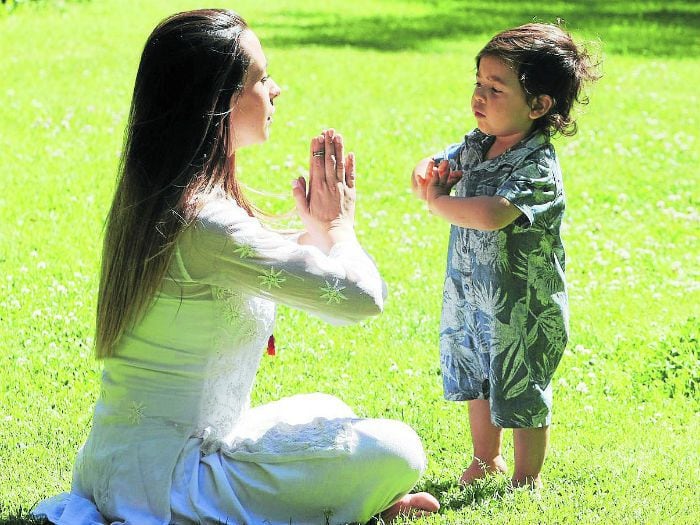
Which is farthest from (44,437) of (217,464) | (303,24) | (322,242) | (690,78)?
(303,24)

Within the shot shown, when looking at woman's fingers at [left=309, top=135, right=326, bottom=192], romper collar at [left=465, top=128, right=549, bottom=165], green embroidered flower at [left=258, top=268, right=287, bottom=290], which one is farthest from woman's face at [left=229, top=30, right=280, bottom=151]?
romper collar at [left=465, top=128, right=549, bottom=165]

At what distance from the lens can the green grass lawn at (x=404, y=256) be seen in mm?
4664

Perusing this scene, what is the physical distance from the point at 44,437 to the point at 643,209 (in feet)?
17.6

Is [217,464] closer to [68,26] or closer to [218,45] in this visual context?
[218,45]

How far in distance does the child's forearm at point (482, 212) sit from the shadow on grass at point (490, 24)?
436 inches

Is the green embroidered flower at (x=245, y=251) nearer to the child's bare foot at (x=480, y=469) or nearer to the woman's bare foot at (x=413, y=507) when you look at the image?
the woman's bare foot at (x=413, y=507)

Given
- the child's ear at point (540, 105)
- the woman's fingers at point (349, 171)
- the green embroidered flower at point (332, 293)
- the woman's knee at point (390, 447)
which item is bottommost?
the woman's knee at point (390, 447)

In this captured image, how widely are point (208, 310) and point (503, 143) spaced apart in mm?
1356

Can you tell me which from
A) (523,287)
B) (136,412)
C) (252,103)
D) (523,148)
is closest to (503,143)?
(523,148)

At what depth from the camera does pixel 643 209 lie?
8656mm

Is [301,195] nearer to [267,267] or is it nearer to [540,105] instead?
[267,267]

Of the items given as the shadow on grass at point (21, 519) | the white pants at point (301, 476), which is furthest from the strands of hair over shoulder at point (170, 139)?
the shadow on grass at point (21, 519)

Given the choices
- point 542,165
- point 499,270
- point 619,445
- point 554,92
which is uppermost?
point 554,92

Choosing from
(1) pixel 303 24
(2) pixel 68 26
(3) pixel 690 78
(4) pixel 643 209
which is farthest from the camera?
(1) pixel 303 24
